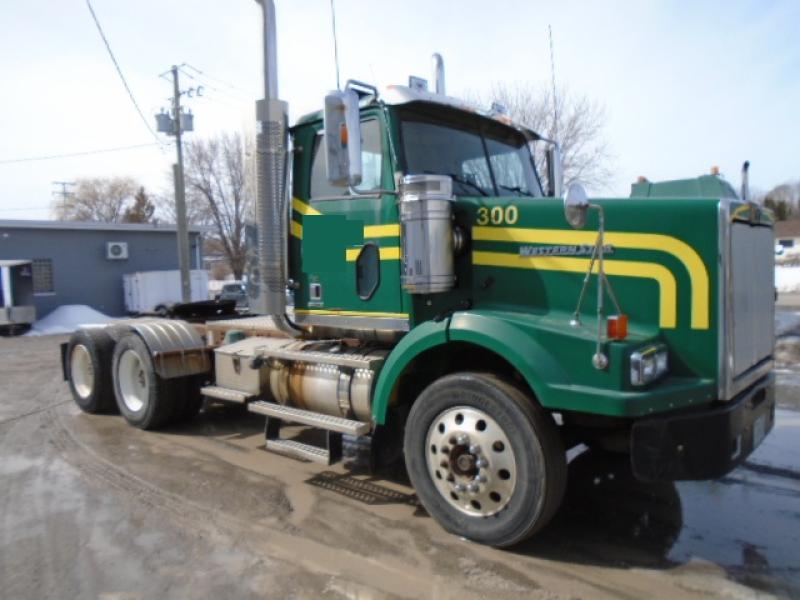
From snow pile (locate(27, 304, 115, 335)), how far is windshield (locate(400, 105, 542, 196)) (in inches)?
762

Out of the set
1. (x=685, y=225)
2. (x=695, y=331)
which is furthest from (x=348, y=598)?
(x=685, y=225)

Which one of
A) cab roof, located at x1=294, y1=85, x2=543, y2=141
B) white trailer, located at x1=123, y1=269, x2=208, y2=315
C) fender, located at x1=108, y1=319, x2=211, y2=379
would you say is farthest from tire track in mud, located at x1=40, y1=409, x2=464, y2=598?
white trailer, located at x1=123, y1=269, x2=208, y2=315

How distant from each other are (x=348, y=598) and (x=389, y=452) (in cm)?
148

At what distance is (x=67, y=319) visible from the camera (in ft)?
73.9

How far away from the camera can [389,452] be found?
4.64 meters

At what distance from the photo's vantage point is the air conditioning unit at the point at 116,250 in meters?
24.9

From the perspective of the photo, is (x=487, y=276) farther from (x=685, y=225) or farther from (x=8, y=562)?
(x=8, y=562)

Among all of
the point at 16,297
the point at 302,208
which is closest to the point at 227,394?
the point at 302,208

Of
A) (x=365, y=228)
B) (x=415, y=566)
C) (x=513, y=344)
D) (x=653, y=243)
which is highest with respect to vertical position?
(x=365, y=228)

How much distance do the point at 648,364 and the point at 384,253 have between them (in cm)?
196

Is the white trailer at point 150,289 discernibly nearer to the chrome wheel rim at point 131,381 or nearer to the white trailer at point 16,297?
the white trailer at point 16,297

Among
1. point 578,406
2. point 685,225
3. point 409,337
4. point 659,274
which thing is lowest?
point 578,406

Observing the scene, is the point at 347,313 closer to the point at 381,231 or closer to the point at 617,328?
the point at 381,231

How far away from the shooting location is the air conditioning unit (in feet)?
81.7
